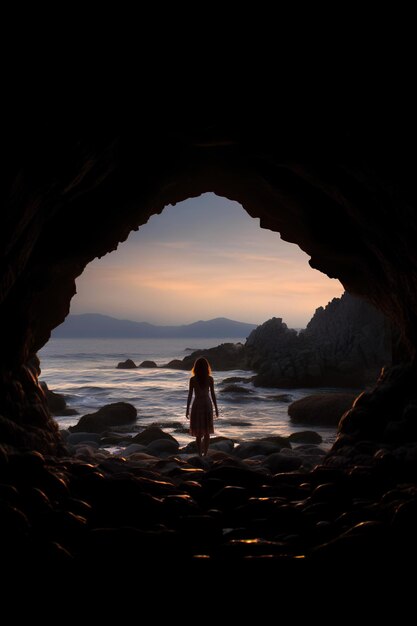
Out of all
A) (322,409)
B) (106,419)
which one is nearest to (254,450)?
(106,419)

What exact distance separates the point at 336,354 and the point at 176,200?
2622 centimetres

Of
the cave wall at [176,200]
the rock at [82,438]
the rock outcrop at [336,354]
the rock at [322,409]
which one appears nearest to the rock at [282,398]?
the rock outcrop at [336,354]

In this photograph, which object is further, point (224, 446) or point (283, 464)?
point (224, 446)

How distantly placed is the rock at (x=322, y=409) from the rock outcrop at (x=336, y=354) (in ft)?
39.6

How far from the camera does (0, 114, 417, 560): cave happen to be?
4965mm

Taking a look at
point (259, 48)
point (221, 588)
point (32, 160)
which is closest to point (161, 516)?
point (221, 588)

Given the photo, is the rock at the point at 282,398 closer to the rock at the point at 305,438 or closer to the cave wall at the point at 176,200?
the rock at the point at 305,438

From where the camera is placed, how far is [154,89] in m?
5.25

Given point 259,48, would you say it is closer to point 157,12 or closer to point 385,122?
point 157,12

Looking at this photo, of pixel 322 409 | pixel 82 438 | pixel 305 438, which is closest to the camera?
pixel 82 438

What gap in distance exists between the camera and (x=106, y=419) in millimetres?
15320

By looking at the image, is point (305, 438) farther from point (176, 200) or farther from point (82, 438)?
point (176, 200)

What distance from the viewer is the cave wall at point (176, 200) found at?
16.4ft

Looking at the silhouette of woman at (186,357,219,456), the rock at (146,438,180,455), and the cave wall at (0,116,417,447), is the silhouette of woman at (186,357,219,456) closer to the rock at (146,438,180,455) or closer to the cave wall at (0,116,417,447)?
the rock at (146,438,180,455)
